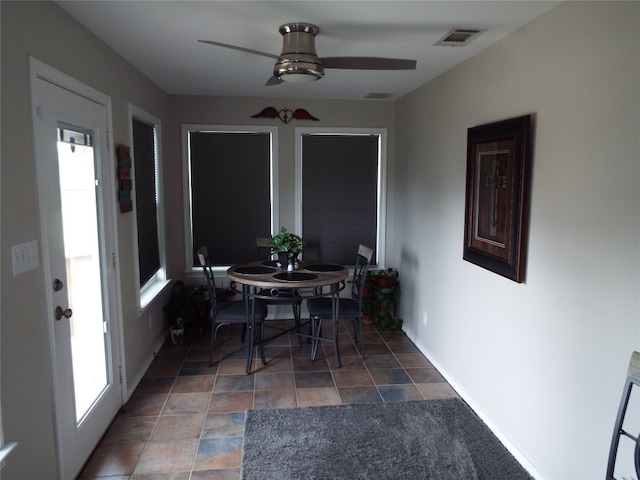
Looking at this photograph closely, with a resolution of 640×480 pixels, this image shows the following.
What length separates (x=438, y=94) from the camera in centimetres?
368

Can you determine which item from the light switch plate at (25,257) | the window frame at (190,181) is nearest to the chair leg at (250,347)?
the window frame at (190,181)

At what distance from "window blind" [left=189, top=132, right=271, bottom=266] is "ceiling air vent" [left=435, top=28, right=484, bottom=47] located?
96.4 inches

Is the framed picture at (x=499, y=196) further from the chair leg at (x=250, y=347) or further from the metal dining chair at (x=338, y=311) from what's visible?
the chair leg at (x=250, y=347)

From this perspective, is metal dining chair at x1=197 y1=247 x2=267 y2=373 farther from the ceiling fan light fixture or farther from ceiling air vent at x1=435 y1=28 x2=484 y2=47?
ceiling air vent at x1=435 y1=28 x2=484 y2=47

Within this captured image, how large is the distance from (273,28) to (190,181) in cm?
256

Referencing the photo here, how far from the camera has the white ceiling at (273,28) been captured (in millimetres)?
2189

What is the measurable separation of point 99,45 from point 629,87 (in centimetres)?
277

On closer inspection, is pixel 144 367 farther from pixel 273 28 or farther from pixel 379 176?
pixel 379 176

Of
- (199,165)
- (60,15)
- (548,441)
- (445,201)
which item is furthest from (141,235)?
(548,441)

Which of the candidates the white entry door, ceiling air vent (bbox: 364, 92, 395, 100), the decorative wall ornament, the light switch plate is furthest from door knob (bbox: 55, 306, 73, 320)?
ceiling air vent (bbox: 364, 92, 395, 100)

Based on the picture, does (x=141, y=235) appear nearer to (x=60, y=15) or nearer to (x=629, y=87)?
(x=60, y=15)

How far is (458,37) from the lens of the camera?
104 inches

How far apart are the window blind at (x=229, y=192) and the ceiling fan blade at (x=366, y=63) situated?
2.36 m

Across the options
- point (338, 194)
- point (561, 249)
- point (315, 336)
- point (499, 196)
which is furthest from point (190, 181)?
point (561, 249)
